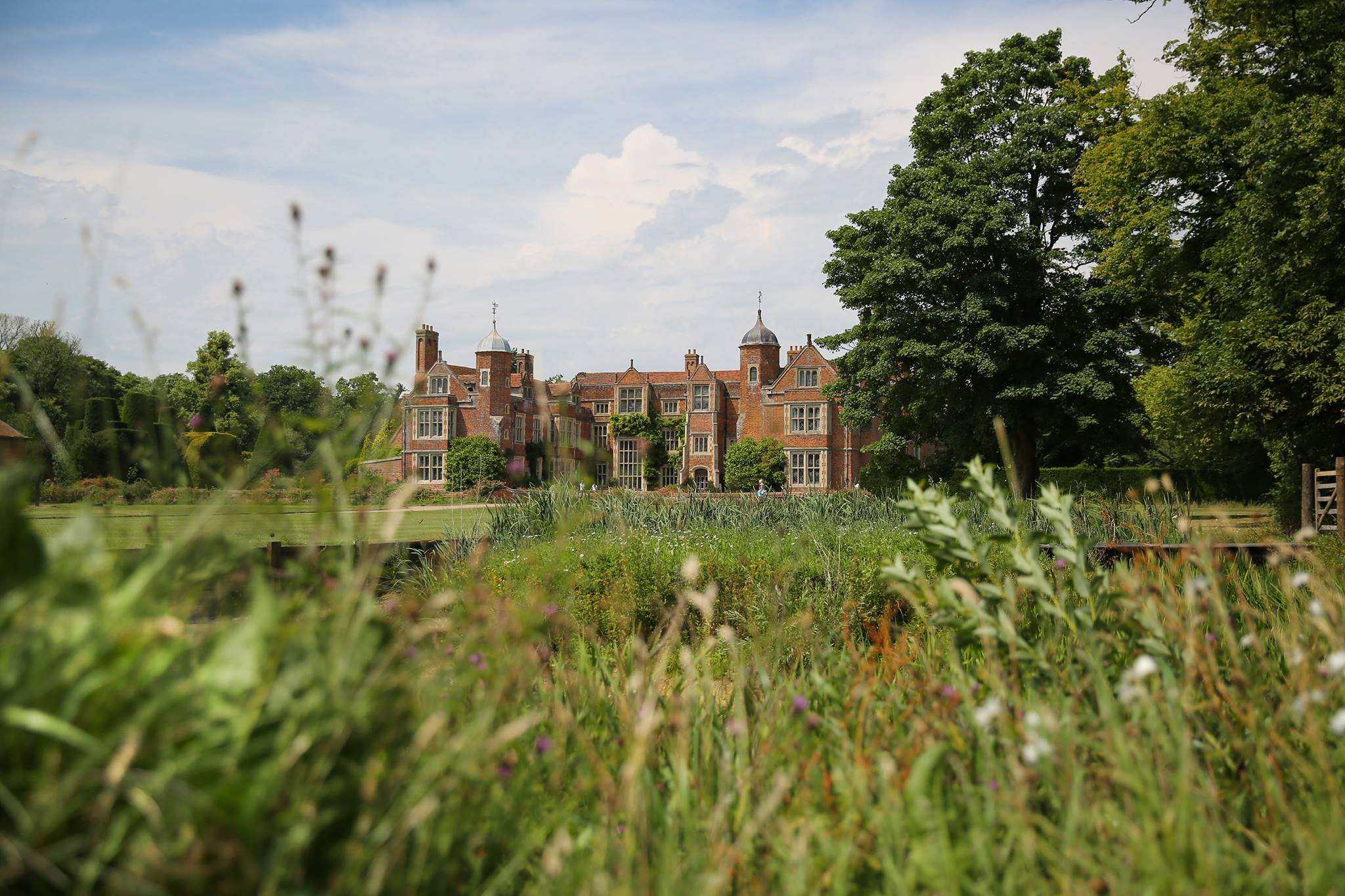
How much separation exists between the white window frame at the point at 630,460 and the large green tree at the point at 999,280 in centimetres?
2851

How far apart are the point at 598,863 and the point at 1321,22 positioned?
19.1m

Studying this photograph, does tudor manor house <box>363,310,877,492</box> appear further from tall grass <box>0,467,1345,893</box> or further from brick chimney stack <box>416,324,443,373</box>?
tall grass <box>0,467,1345,893</box>

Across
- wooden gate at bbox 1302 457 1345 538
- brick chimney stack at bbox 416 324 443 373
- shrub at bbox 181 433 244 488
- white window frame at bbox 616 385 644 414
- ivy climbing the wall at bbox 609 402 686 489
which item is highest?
brick chimney stack at bbox 416 324 443 373

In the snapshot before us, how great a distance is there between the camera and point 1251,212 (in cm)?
1492

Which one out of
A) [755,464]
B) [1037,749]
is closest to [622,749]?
[1037,749]

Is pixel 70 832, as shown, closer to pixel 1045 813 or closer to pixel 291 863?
pixel 291 863

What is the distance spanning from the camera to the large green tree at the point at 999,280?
20.6 m

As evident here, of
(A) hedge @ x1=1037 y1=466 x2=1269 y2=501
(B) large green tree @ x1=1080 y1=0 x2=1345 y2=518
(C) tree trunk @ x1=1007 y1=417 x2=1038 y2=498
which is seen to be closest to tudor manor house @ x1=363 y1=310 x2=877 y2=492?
(A) hedge @ x1=1037 y1=466 x2=1269 y2=501

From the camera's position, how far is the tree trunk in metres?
21.8

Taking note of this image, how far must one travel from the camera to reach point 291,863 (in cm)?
122

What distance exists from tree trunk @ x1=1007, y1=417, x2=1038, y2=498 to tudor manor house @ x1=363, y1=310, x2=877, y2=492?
19.1 metres

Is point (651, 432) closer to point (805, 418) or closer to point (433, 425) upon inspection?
point (805, 418)

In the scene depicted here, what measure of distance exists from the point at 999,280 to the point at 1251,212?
596cm

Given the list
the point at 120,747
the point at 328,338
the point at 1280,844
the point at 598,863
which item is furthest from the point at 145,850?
the point at 1280,844
